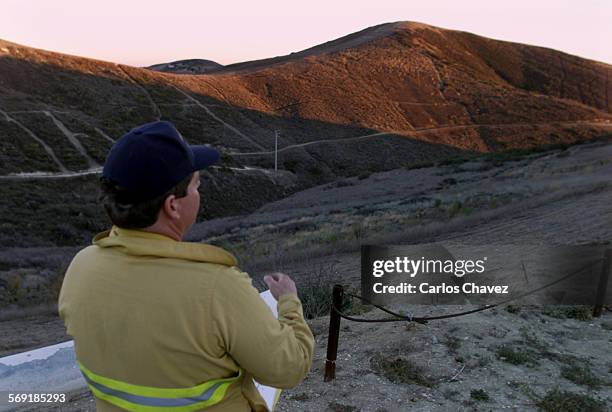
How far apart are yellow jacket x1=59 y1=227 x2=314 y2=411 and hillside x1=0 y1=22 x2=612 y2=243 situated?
25.9 m

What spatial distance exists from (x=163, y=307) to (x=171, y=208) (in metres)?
0.29

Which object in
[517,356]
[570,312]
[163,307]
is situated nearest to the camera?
[163,307]

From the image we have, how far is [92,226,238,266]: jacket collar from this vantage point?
1.39 meters

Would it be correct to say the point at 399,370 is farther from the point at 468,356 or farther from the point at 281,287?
the point at 281,287

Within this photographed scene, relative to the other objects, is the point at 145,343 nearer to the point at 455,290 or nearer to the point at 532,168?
the point at 455,290

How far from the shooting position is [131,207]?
141 centimetres

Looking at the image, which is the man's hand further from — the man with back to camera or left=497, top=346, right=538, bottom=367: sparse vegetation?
left=497, top=346, right=538, bottom=367: sparse vegetation

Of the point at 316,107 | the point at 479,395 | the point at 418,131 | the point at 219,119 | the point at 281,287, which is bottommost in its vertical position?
the point at 479,395

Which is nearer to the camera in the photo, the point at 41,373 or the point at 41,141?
the point at 41,373

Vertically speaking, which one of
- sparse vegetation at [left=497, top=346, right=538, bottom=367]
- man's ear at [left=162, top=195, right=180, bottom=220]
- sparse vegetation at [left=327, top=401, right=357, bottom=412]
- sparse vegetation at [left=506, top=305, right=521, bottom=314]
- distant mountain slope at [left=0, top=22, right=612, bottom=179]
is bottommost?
sparse vegetation at [left=327, top=401, right=357, bottom=412]

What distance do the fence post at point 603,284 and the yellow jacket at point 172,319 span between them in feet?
15.6

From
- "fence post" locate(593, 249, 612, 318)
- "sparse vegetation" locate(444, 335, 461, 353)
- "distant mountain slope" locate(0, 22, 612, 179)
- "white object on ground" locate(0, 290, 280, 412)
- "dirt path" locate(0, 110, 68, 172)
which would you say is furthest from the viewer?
"distant mountain slope" locate(0, 22, 612, 179)

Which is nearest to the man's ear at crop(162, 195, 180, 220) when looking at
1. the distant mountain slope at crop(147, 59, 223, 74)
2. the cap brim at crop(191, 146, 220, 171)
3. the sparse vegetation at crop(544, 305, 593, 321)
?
the cap brim at crop(191, 146, 220, 171)

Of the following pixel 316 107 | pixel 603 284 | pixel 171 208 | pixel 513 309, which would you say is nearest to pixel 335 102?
pixel 316 107
